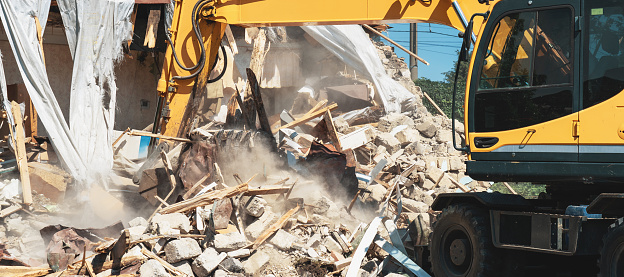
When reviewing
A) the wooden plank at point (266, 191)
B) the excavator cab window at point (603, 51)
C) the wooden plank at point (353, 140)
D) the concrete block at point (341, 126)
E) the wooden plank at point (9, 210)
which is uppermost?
the excavator cab window at point (603, 51)

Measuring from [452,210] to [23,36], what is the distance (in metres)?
7.08

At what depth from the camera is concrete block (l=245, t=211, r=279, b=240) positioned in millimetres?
7422

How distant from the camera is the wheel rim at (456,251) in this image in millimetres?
6271

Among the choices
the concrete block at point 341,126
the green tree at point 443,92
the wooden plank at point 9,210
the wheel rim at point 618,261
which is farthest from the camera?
the green tree at point 443,92

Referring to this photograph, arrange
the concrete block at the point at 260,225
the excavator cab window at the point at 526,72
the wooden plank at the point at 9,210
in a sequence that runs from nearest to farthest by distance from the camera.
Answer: the excavator cab window at the point at 526,72 → the concrete block at the point at 260,225 → the wooden plank at the point at 9,210

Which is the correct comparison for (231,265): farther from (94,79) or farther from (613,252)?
(94,79)

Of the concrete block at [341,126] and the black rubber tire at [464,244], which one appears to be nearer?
the black rubber tire at [464,244]

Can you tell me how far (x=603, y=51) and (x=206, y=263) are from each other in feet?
13.8

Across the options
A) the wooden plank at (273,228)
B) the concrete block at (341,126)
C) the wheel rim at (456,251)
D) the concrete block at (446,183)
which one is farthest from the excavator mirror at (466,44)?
the concrete block at (341,126)

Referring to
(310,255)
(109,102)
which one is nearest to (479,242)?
(310,255)

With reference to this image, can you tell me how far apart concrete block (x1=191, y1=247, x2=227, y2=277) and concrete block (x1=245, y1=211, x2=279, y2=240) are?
2.20ft

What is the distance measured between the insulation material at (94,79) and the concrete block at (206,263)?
3830 mm

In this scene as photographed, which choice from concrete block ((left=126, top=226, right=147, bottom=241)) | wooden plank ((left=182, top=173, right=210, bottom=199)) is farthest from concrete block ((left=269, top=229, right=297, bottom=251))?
wooden plank ((left=182, top=173, right=210, bottom=199))

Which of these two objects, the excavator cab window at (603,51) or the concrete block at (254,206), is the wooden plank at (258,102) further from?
the excavator cab window at (603,51)
